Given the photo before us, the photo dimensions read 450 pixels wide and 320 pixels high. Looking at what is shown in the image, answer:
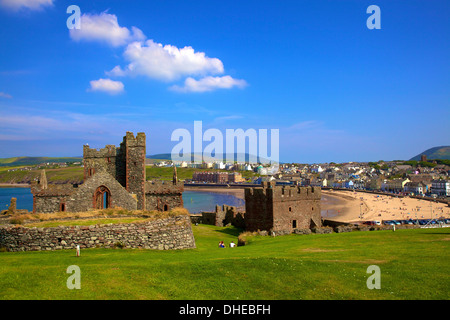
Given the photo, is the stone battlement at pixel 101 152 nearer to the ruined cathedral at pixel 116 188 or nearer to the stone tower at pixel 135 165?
the ruined cathedral at pixel 116 188

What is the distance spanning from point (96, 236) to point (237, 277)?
29.3ft

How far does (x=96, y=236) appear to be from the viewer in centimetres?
1605

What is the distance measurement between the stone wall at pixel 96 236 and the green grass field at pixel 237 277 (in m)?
1.38

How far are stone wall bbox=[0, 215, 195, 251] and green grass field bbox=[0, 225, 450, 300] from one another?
1.38 m

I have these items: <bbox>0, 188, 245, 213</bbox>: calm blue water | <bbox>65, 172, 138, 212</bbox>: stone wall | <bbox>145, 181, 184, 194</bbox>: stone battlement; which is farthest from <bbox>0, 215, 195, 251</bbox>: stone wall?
<bbox>0, 188, 245, 213</bbox>: calm blue water

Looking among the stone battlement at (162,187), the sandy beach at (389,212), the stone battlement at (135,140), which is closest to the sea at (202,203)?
the sandy beach at (389,212)

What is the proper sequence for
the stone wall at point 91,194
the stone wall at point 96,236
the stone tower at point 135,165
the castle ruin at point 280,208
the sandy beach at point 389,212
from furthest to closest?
1. the sandy beach at point 389,212
2. the castle ruin at point 280,208
3. the stone tower at point 135,165
4. the stone wall at point 91,194
5. the stone wall at point 96,236

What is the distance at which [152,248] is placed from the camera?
55.4 feet

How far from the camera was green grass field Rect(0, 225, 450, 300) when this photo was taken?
8664mm

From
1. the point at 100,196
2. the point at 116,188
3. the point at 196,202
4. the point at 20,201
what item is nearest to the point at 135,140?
the point at 116,188

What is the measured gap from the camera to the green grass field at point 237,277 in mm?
8664

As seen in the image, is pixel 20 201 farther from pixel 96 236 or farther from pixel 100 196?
pixel 96 236

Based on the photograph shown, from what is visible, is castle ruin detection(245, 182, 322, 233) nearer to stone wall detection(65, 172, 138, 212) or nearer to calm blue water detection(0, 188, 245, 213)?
stone wall detection(65, 172, 138, 212)
